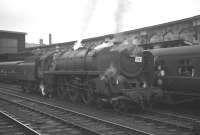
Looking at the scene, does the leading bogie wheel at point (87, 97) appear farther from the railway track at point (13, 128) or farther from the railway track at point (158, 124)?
the railway track at point (13, 128)

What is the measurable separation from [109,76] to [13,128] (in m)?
3.99

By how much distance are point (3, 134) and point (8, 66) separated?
18.5 m

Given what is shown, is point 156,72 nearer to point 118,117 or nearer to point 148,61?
point 148,61

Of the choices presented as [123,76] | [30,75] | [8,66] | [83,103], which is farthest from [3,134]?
[8,66]

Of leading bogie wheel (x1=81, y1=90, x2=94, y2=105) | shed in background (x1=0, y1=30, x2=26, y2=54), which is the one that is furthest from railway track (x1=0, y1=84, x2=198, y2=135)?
shed in background (x1=0, y1=30, x2=26, y2=54)

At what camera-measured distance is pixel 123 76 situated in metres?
11.0

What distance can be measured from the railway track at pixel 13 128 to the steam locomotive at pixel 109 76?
344 cm

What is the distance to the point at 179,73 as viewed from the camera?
445 inches

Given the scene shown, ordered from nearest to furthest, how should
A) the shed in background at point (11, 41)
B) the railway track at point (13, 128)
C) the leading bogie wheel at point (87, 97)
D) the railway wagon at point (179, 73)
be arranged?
1. the railway track at point (13, 128)
2. the railway wagon at point (179, 73)
3. the leading bogie wheel at point (87, 97)
4. the shed in background at point (11, 41)

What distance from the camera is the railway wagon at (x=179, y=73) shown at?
1055cm

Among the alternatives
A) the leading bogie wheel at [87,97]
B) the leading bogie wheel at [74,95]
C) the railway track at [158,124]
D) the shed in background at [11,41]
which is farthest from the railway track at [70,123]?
the shed in background at [11,41]

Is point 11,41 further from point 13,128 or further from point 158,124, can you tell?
point 158,124

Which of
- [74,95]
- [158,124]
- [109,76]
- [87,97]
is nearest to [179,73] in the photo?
[109,76]

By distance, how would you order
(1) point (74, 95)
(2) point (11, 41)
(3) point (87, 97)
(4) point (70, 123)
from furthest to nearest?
(2) point (11, 41) → (1) point (74, 95) → (3) point (87, 97) → (4) point (70, 123)
